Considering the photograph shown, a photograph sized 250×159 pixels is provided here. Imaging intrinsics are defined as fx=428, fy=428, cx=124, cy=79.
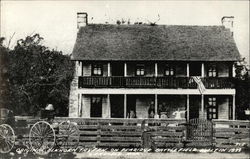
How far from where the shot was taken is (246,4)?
1416cm

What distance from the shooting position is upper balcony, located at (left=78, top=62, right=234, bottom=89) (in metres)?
27.4

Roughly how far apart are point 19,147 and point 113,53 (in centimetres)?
1543

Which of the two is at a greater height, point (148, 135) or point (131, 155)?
point (148, 135)

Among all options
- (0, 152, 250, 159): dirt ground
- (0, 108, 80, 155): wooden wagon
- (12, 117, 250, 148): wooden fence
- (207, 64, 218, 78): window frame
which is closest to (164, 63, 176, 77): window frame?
(207, 64, 218, 78): window frame

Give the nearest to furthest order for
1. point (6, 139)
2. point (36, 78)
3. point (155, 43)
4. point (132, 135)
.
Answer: point (6, 139), point (132, 135), point (155, 43), point (36, 78)

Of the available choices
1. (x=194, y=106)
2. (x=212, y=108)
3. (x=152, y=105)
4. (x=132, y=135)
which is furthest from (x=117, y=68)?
(x=132, y=135)

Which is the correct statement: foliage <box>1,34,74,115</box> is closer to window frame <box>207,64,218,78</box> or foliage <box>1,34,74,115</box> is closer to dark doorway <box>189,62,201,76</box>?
dark doorway <box>189,62,201,76</box>

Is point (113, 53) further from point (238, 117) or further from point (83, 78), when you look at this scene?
point (238, 117)

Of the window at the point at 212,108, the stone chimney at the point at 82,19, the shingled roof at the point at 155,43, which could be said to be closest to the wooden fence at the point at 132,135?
the shingled roof at the point at 155,43

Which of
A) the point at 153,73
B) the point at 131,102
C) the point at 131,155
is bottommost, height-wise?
the point at 131,155

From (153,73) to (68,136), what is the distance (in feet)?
51.4

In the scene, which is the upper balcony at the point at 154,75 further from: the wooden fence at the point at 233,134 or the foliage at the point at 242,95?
the wooden fence at the point at 233,134

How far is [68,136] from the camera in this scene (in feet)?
47.5

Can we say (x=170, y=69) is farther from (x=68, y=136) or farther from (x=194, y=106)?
(x=68, y=136)
